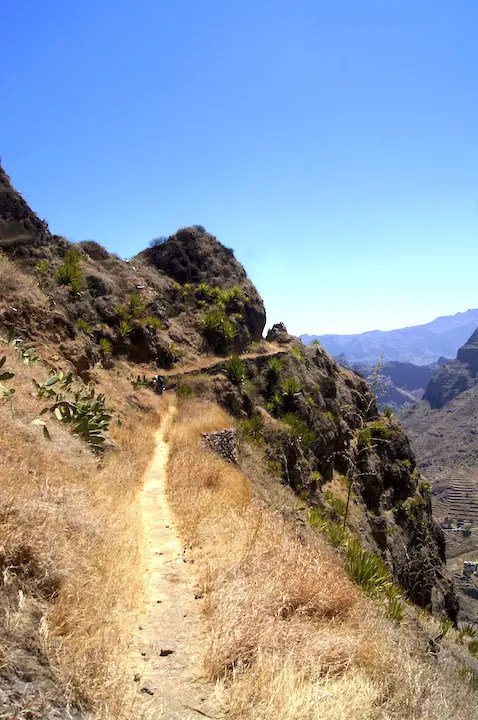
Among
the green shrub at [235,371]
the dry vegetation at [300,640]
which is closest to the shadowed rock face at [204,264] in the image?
the green shrub at [235,371]

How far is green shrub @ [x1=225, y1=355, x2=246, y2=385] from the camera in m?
19.4

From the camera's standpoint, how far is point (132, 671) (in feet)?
10.3

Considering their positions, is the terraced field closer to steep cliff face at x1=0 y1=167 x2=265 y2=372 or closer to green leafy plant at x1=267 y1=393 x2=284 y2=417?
steep cliff face at x1=0 y1=167 x2=265 y2=372

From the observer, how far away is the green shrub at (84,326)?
1747 cm

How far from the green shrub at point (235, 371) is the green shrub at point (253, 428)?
2294mm

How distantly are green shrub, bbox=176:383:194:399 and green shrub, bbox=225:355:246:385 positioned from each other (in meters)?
1.96

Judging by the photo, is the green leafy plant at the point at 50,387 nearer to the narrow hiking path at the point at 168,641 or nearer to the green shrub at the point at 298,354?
the narrow hiking path at the point at 168,641

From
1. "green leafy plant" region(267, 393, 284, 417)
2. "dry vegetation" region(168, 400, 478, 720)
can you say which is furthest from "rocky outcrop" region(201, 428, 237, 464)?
"green leafy plant" region(267, 393, 284, 417)

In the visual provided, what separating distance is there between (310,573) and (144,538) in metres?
2.54

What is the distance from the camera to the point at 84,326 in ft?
57.9

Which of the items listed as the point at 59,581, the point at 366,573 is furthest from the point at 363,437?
the point at 59,581

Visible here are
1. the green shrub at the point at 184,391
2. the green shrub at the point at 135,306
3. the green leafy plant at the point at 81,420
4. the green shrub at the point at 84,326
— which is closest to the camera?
the green leafy plant at the point at 81,420

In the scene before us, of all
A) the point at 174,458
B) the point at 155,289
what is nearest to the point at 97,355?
the point at 174,458

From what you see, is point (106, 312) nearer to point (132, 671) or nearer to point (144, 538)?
point (144, 538)
